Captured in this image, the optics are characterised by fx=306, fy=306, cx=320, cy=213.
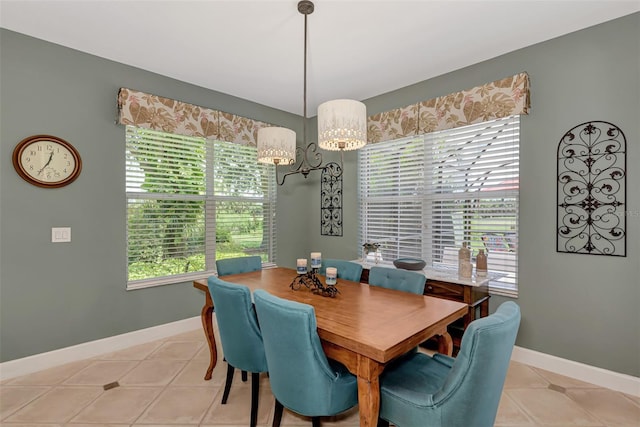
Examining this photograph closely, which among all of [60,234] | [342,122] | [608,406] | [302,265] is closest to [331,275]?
[302,265]

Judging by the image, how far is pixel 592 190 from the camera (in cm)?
233

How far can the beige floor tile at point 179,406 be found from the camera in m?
1.95

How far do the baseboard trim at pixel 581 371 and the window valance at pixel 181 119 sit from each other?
3633mm

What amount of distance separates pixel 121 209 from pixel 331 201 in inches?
97.3

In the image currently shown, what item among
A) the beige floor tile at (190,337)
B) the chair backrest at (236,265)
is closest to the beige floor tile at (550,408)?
the chair backrest at (236,265)

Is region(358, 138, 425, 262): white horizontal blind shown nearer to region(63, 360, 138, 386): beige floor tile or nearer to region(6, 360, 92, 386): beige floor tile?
region(63, 360, 138, 386): beige floor tile

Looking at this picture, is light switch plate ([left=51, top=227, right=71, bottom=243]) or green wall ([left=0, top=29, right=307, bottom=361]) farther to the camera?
light switch plate ([left=51, top=227, right=71, bottom=243])

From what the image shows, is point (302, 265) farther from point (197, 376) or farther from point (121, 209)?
point (121, 209)

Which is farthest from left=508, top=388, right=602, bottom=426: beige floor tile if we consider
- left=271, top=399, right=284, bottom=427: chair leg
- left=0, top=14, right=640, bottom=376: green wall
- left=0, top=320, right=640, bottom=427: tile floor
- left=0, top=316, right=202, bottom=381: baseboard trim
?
left=0, top=316, right=202, bottom=381: baseboard trim

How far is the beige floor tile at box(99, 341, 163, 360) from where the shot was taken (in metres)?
2.79

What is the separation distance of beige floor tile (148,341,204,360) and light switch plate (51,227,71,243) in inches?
50.8

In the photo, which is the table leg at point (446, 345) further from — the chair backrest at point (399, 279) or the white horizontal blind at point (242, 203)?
the white horizontal blind at point (242, 203)

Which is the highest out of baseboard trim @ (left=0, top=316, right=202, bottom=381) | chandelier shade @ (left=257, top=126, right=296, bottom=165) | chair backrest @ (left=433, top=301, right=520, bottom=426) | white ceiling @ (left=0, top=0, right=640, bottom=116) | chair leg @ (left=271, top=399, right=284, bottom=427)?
white ceiling @ (left=0, top=0, right=640, bottom=116)

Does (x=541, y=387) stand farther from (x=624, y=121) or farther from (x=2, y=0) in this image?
(x=2, y=0)
